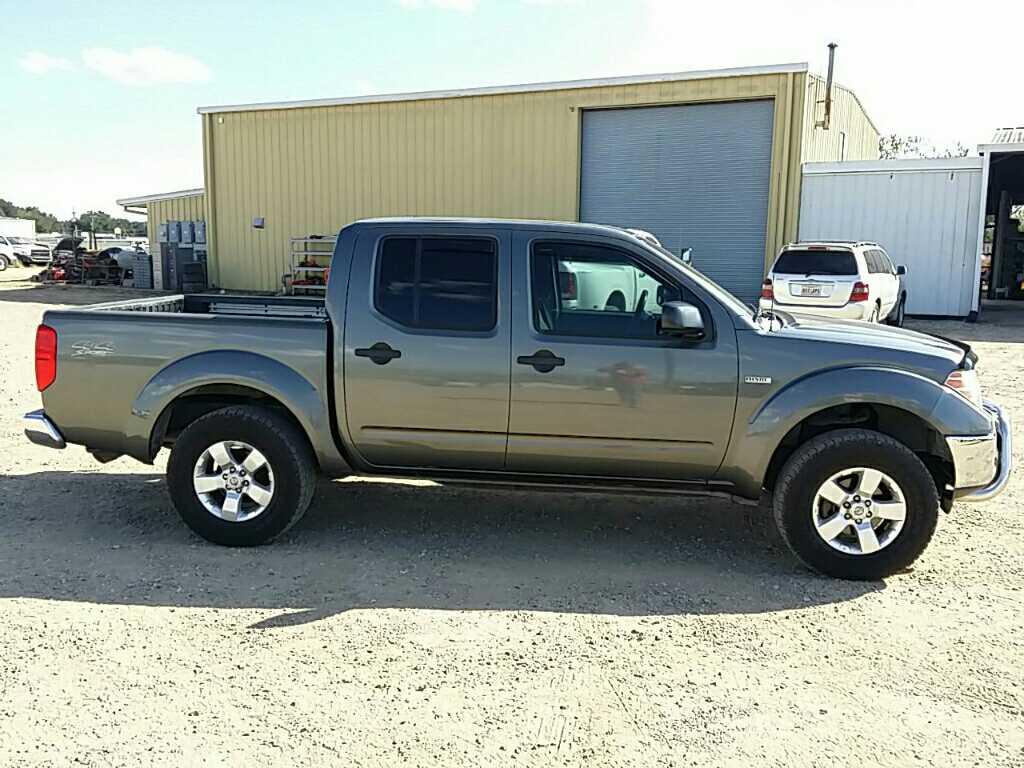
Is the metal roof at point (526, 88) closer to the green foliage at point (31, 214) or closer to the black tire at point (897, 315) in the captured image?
the black tire at point (897, 315)

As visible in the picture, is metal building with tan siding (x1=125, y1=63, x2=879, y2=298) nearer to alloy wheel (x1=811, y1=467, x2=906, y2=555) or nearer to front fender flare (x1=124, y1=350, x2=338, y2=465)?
alloy wheel (x1=811, y1=467, x2=906, y2=555)

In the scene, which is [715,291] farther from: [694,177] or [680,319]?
[694,177]

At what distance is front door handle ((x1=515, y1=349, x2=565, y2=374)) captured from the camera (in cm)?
489

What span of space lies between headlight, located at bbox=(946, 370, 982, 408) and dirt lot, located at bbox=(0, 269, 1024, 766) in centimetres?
95

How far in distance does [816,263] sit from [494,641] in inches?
496

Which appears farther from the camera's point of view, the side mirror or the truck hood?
the truck hood

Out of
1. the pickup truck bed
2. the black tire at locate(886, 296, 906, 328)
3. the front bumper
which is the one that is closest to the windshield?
the front bumper

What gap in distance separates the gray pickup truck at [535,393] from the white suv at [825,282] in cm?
1009

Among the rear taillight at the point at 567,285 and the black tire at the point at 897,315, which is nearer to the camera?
the rear taillight at the point at 567,285

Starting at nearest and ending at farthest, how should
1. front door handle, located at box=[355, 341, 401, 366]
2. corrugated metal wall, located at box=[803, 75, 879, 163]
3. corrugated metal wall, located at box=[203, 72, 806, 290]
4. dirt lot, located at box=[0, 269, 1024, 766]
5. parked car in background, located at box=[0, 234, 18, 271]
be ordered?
dirt lot, located at box=[0, 269, 1024, 766] < front door handle, located at box=[355, 341, 401, 366] < corrugated metal wall, located at box=[203, 72, 806, 290] < corrugated metal wall, located at box=[803, 75, 879, 163] < parked car in background, located at box=[0, 234, 18, 271]

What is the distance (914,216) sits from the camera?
66.4 feet

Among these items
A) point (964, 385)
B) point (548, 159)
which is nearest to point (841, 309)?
point (548, 159)

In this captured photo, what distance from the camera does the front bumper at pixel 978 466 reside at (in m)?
4.74

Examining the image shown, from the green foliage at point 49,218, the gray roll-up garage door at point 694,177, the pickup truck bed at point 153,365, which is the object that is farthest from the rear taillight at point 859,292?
the green foliage at point 49,218
